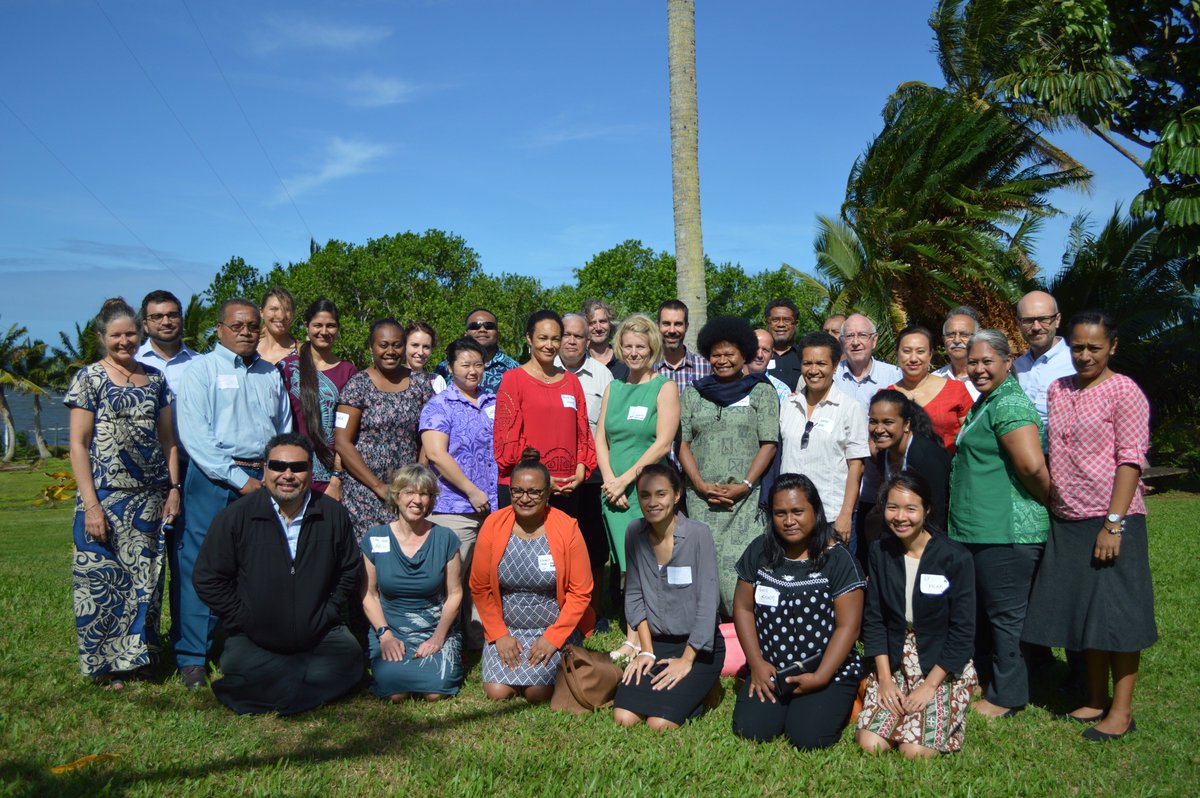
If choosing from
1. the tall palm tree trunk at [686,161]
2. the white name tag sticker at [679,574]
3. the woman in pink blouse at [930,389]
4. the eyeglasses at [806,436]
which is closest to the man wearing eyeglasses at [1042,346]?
the woman in pink blouse at [930,389]

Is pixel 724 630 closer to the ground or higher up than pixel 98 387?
closer to the ground

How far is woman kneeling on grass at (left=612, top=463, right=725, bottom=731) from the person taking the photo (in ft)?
17.3

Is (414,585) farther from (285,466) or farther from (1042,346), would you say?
(1042,346)

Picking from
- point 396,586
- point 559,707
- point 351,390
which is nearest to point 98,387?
point 351,390

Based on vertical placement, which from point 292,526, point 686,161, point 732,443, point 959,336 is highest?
point 686,161

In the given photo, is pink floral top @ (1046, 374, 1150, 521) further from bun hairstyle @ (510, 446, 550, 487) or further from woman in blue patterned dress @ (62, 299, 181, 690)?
woman in blue patterned dress @ (62, 299, 181, 690)

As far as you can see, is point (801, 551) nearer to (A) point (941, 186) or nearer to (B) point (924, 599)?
(B) point (924, 599)

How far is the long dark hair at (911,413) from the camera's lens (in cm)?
561

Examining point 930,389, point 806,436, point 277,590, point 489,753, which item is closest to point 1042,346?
point 930,389

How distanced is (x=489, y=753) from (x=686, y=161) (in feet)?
25.3

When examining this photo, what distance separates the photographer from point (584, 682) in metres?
5.38

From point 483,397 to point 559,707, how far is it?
7.94 ft

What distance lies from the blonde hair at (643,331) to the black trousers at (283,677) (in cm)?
280

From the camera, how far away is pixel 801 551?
203 inches
